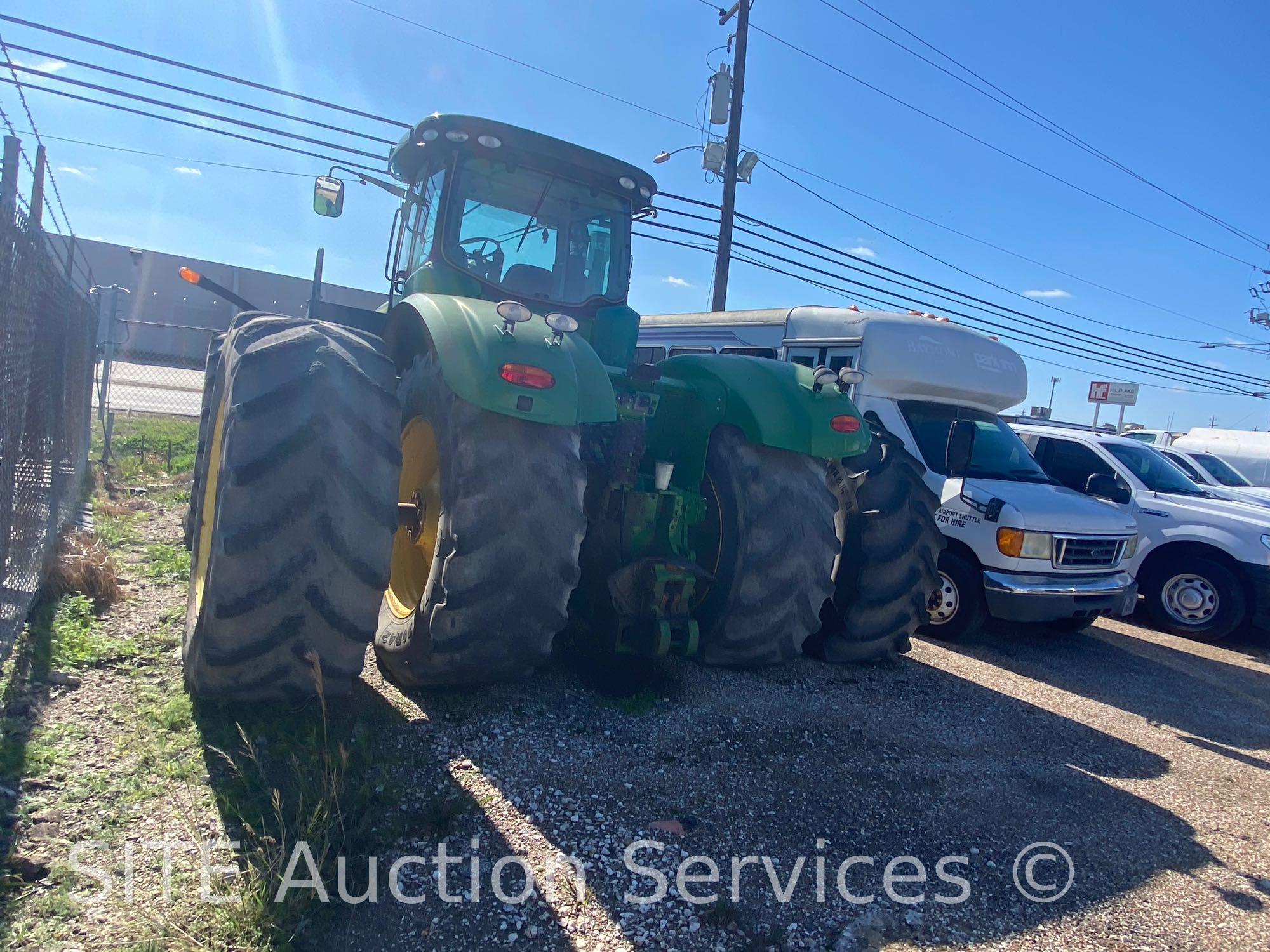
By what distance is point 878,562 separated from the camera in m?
4.86

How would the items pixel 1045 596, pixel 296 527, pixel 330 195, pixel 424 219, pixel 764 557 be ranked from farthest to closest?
1. pixel 1045 596
2. pixel 330 195
3. pixel 424 219
4. pixel 764 557
5. pixel 296 527

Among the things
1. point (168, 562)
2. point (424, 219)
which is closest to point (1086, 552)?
point (424, 219)

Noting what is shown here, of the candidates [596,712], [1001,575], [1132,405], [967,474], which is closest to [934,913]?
[596,712]

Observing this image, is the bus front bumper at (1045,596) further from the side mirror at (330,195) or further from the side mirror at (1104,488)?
the side mirror at (330,195)

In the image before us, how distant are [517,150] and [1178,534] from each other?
7723 mm

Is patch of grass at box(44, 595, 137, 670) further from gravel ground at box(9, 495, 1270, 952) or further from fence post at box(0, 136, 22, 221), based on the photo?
fence post at box(0, 136, 22, 221)

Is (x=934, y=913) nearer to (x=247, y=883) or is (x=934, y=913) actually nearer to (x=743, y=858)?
(x=743, y=858)

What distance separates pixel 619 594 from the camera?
146 inches

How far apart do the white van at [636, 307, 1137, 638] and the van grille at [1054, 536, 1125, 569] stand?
10 mm

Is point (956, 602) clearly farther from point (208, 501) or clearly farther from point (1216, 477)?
point (1216, 477)

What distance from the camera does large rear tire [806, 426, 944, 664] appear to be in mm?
4867

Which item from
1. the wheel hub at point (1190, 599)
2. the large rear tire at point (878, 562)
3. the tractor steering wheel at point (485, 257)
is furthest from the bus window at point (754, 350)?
the wheel hub at point (1190, 599)

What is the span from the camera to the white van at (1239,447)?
1580cm

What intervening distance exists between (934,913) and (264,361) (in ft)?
9.63
